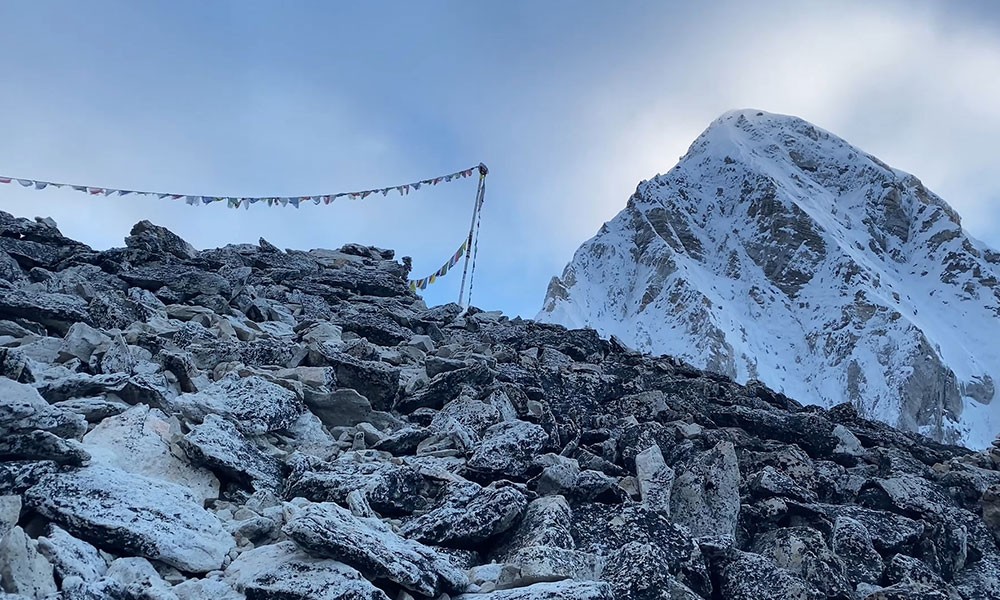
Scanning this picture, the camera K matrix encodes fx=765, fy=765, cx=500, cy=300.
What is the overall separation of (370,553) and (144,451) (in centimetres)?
246

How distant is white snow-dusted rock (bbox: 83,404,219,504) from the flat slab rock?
473mm

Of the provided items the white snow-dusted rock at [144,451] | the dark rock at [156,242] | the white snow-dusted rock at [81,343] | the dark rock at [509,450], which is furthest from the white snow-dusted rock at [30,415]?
the dark rock at [156,242]

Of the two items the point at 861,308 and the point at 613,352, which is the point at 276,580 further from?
the point at 861,308

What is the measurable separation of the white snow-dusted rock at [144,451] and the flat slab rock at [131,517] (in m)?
0.47

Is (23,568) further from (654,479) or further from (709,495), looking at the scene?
(709,495)

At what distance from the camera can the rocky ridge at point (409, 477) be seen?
4633mm

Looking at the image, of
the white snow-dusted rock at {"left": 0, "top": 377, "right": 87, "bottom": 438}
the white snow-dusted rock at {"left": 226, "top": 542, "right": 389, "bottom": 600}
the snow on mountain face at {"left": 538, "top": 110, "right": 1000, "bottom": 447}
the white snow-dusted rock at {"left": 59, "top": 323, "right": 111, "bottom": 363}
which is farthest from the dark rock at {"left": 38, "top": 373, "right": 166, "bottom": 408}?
the snow on mountain face at {"left": 538, "top": 110, "right": 1000, "bottom": 447}

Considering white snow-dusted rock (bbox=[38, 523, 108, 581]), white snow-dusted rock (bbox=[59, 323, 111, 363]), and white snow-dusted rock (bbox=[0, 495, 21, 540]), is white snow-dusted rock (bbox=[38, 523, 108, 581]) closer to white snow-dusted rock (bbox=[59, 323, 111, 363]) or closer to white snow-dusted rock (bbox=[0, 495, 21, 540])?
white snow-dusted rock (bbox=[0, 495, 21, 540])

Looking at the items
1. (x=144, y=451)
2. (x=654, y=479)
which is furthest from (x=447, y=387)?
(x=144, y=451)

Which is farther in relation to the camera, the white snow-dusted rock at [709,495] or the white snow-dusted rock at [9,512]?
the white snow-dusted rock at [709,495]

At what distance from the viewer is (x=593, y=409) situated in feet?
33.5

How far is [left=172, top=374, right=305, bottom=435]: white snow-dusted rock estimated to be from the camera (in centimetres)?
704

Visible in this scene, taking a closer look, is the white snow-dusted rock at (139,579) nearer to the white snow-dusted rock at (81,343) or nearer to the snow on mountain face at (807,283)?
the white snow-dusted rock at (81,343)

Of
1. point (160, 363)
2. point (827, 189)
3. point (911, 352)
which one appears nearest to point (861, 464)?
point (160, 363)
